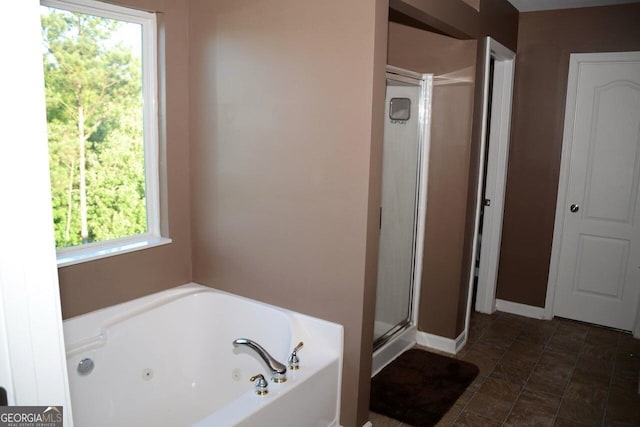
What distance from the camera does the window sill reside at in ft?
8.23

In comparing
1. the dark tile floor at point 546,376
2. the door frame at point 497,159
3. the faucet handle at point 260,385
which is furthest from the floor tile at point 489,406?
the faucet handle at point 260,385

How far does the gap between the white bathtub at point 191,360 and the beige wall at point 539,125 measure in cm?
242

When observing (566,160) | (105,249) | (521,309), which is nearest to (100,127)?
(105,249)

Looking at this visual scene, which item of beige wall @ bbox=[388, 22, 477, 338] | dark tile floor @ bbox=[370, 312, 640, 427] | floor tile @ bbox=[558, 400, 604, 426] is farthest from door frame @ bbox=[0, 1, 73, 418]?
beige wall @ bbox=[388, 22, 477, 338]

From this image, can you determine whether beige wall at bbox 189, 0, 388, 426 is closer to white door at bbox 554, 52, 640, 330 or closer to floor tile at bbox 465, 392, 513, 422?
floor tile at bbox 465, 392, 513, 422

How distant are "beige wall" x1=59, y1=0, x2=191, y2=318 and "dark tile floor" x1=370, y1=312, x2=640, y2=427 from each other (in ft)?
4.83

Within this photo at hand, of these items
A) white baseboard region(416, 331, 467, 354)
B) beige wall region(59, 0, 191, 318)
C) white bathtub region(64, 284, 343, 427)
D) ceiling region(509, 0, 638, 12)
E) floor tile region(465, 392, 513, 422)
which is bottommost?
floor tile region(465, 392, 513, 422)

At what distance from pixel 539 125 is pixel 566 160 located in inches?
13.9

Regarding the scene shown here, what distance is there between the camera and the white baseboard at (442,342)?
355cm

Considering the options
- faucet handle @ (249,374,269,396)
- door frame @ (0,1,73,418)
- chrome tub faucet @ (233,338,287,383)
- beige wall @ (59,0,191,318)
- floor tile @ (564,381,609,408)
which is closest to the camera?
door frame @ (0,1,73,418)

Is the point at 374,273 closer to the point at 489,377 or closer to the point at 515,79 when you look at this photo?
the point at 489,377

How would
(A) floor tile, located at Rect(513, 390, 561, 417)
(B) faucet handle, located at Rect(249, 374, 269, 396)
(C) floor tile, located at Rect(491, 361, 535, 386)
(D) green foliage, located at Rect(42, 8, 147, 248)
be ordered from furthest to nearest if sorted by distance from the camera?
(C) floor tile, located at Rect(491, 361, 535, 386) → (A) floor tile, located at Rect(513, 390, 561, 417) → (D) green foliage, located at Rect(42, 8, 147, 248) → (B) faucet handle, located at Rect(249, 374, 269, 396)

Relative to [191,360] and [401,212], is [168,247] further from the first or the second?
[401,212]

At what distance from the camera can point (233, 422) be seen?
185 centimetres
